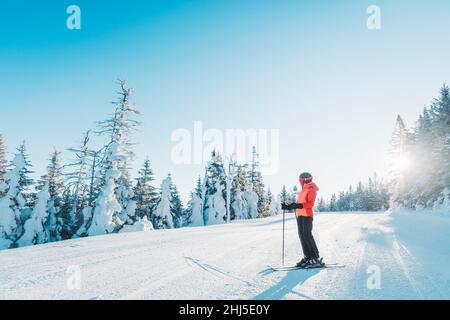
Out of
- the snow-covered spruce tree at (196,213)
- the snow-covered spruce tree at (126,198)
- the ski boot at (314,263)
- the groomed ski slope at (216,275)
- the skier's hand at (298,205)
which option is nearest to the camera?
the groomed ski slope at (216,275)

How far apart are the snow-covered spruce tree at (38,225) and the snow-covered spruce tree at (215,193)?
1922 centimetres

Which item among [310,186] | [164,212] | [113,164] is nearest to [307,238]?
[310,186]

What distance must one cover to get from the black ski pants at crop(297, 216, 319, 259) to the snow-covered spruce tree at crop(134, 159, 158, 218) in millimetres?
32289

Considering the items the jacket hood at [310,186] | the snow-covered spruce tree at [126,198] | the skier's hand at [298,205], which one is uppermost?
the jacket hood at [310,186]

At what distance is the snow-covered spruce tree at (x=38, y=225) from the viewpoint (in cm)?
2494

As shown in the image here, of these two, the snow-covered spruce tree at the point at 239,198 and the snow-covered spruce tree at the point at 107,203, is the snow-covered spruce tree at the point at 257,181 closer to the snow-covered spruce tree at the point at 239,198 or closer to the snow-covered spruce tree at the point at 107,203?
the snow-covered spruce tree at the point at 239,198

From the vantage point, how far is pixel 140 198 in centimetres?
3591

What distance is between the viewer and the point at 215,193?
39.2 meters

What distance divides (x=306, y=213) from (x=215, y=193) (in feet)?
110

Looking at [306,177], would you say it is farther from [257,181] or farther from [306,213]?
[257,181]

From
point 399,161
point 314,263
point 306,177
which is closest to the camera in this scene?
point 314,263

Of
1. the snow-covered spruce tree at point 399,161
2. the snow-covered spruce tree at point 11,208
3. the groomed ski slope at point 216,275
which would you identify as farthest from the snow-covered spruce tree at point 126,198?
the snow-covered spruce tree at point 399,161
